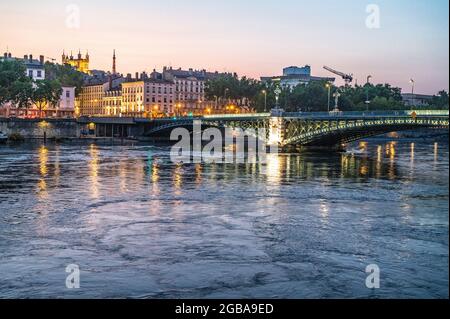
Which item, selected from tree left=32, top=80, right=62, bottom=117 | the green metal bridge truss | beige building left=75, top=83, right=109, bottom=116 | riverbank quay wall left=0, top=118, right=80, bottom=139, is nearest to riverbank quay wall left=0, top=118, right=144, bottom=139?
riverbank quay wall left=0, top=118, right=80, bottom=139

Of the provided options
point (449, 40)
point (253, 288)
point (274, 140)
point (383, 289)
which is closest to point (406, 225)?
point (383, 289)

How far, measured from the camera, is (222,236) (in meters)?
19.7

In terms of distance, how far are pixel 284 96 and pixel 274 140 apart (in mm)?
50170

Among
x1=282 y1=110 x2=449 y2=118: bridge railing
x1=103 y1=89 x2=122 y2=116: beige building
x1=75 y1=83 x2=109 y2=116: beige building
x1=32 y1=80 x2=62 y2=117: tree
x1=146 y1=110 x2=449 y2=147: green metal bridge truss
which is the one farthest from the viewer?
x1=75 y1=83 x2=109 y2=116: beige building

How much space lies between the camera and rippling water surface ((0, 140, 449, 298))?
14.2m

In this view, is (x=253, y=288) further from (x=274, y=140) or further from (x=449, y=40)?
(x=274, y=140)

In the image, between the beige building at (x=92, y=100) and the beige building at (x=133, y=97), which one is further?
the beige building at (x=92, y=100)

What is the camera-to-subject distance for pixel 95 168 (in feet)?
151

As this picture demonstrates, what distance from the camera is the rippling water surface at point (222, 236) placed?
14188 millimetres

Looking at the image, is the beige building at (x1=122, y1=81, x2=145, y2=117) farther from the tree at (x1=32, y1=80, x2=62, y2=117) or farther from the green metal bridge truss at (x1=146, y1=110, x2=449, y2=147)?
the green metal bridge truss at (x1=146, y1=110, x2=449, y2=147)

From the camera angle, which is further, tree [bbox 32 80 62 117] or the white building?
the white building

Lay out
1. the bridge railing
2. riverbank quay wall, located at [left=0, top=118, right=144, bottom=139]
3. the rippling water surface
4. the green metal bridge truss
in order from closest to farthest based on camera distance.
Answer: the rippling water surface
the bridge railing
the green metal bridge truss
riverbank quay wall, located at [left=0, top=118, right=144, bottom=139]

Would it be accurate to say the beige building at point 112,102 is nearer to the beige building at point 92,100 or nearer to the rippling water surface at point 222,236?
the beige building at point 92,100

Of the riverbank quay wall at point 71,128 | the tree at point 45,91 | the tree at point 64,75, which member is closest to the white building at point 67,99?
the tree at point 64,75
